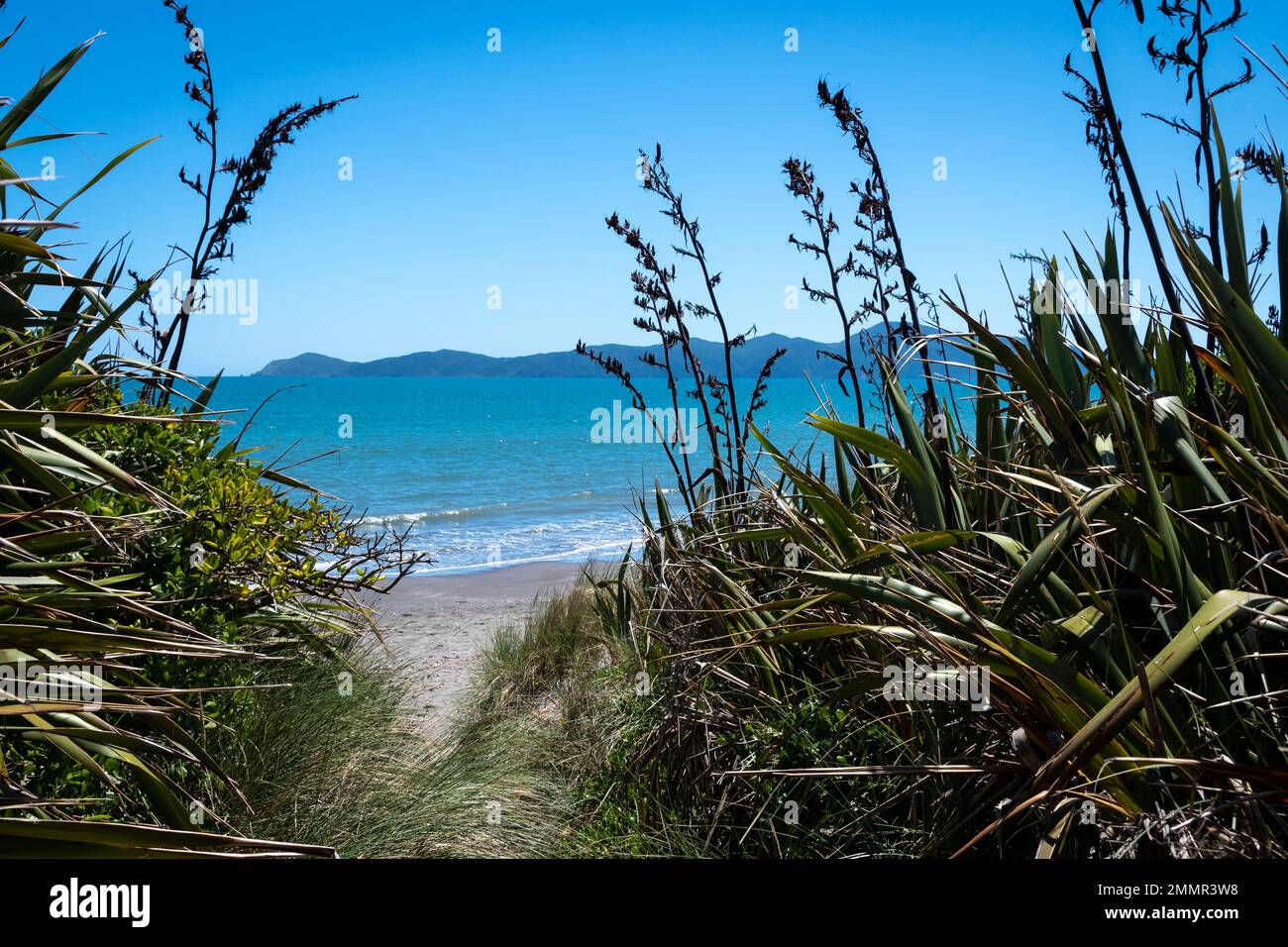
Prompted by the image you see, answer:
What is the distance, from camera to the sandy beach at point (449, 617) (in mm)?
6069

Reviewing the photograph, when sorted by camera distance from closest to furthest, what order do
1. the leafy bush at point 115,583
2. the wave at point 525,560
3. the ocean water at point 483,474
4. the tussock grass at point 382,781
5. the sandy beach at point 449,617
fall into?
the leafy bush at point 115,583
the tussock grass at point 382,781
the sandy beach at point 449,617
the wave at point 525,560
the ocean water at point 483,474

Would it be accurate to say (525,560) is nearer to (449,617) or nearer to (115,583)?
(449,617)

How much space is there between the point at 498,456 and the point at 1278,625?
37.1m

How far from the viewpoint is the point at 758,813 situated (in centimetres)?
264

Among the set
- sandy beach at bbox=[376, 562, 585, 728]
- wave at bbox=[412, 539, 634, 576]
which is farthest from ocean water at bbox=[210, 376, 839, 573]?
sandy beach at bbox=[376, 562, 585, 728]

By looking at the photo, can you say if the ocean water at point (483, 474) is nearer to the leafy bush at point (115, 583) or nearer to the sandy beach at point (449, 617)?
the leafy bush at point (115, 583)

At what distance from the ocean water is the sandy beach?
774mm

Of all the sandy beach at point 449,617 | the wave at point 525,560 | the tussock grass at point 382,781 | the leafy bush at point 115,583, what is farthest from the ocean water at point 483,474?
the tussock grass at point 382,781

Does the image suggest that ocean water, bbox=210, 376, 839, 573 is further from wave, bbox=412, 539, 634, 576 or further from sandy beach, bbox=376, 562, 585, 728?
sandy beach, bbox=376, 562, 585, 728

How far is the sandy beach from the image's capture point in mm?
6069

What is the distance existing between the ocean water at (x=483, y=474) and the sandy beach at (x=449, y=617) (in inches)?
30.5
